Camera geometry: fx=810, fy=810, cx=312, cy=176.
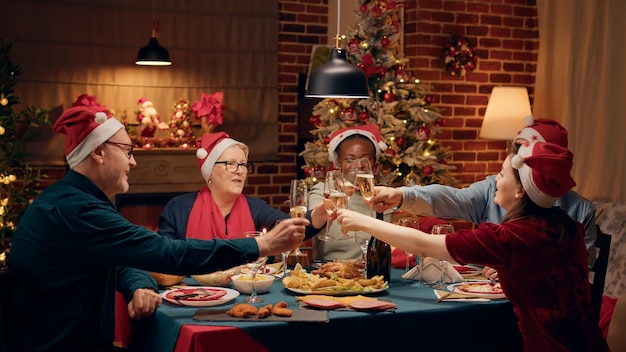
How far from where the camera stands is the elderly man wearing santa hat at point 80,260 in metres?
2.63

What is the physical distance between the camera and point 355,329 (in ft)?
9.05

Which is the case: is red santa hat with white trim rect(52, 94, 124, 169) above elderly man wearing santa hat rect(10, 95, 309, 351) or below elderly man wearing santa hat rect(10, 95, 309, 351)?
above

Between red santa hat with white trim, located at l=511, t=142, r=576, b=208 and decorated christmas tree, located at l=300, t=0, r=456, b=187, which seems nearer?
red santa hat with white trim, located at l=511, t=142, r=576, b=208

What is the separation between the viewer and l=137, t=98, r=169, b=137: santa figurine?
21.7 ft

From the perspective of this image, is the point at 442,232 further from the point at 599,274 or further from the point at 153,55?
the point at 153,55

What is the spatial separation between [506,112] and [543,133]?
11.4ft

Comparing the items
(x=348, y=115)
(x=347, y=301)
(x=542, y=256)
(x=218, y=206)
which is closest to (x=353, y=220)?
(x=347, y=301)

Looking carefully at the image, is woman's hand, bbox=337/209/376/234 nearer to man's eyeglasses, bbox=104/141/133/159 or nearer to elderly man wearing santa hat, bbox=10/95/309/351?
elderly man wearing santa hat, bbox=10/95/309/351

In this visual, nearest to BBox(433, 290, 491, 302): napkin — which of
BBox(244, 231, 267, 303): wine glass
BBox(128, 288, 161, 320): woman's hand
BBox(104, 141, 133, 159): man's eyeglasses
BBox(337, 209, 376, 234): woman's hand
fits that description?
BBox(337, 209, 376, 234): woman's hand

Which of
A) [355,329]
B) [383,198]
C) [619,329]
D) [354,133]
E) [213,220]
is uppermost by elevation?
[354,133]

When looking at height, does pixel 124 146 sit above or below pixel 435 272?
above

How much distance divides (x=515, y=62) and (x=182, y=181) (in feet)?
9.72

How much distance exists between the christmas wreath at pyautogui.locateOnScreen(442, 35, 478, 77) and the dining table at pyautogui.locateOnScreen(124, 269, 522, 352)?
141 inches

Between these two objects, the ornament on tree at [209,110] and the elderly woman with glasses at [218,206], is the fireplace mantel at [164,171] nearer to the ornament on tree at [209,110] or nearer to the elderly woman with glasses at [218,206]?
the ornament on tree at [209,110]
